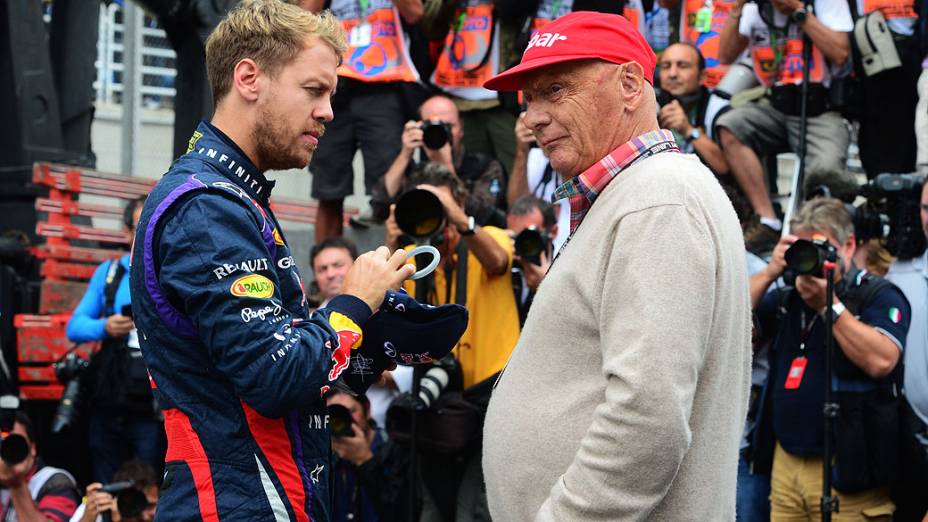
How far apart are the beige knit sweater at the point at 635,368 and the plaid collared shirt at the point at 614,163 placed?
4 cm

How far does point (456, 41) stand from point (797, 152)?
7.14 ft

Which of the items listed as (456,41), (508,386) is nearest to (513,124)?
(456,41)

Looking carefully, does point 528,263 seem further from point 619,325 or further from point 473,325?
point 619,325

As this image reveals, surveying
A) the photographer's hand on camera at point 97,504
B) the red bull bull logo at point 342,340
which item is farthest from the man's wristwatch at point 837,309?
the photographer's hand on camera at point 97,504

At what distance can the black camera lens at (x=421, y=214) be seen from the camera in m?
5.45

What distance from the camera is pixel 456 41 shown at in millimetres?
7977

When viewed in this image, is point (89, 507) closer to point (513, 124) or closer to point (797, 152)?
point (513, 124)

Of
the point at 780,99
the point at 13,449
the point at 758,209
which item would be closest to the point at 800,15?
the point at 780,99

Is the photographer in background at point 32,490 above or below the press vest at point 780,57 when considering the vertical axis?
below

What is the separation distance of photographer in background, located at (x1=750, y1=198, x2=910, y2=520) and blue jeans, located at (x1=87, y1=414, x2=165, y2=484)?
3.32 metres

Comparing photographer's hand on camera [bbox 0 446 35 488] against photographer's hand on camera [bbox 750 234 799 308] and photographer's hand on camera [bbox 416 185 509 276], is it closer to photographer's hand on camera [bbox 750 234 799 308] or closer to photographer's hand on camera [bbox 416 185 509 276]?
photographer's hand on camera [bbox 416 185 509 276]

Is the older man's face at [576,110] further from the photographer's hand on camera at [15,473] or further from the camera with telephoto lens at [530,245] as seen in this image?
the photographer's hand on camera at [15,473]

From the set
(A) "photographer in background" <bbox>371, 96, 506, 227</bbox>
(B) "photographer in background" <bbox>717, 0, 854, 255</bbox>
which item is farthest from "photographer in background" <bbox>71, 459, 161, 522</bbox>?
(B) "photographer in background" <bbox>717, 0, 854, 255</bbox>

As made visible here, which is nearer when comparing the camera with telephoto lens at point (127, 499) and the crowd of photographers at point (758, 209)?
the crowd of photographers at point (758, 209)
